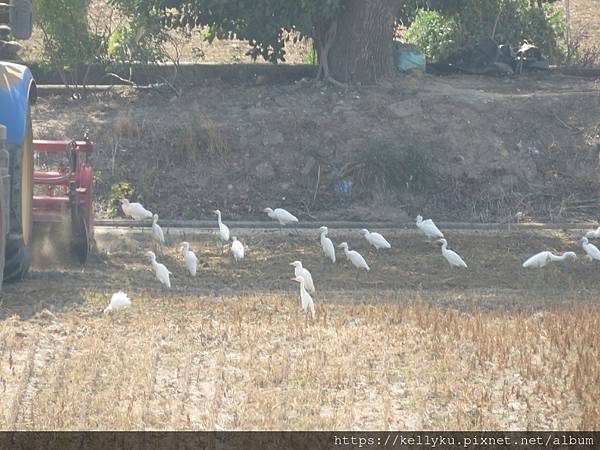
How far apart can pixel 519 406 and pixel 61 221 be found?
6.39 meters

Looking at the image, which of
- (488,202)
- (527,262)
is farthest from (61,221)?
(488,202)

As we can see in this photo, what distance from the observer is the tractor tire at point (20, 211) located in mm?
11930

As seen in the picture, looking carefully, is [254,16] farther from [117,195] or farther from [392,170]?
[117,195]

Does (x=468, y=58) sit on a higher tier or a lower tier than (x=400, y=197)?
higher

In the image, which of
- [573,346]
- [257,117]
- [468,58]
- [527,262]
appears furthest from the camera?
[468,58]

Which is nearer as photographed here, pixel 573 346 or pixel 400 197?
pixel 573 346

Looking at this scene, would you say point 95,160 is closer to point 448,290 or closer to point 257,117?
point 257,117

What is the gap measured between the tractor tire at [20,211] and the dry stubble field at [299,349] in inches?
9.6

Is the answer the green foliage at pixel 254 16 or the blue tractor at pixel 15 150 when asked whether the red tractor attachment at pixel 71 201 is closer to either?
the blue tractor at pixel 15 150

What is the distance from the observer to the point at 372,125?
2002cm

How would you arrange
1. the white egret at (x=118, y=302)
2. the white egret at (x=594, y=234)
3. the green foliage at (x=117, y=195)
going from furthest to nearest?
the green foliage at (x=117, y=195), the white egret at (x=594, y=234), the white egret at (x=118, y=302)

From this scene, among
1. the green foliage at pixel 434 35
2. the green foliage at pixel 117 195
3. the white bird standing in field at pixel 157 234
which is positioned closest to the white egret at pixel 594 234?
the white bird standing in field at pixel 157 234

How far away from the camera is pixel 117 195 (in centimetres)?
1827

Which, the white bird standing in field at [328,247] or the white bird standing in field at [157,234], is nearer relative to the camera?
→ the white bird standing in field at [328,247]
